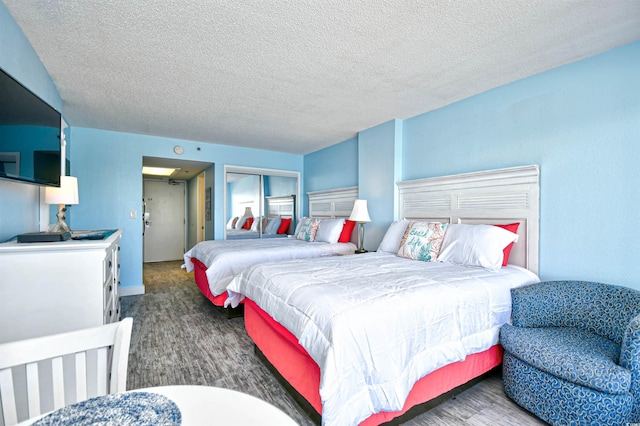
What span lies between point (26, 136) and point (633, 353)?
11.5ft

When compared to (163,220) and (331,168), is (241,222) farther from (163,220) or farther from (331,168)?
(163,220)

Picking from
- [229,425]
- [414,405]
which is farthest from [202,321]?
[229,425]

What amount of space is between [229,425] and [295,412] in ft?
4.38

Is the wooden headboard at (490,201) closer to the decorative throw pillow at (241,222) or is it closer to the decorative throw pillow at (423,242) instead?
the decorative throw pillow at (423,242)

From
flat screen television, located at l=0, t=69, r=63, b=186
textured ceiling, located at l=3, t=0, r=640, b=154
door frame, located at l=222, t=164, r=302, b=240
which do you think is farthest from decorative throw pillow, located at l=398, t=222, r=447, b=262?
door frame, located at l=222, t=164, r=302, b=240

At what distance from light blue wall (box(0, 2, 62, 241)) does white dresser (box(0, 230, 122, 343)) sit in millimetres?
425

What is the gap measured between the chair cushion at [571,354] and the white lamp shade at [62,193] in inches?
139

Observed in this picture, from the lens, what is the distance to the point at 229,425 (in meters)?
0.67

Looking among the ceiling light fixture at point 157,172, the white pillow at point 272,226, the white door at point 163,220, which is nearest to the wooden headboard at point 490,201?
the white pillow at point 272,226

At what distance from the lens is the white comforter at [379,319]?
1.34 meters

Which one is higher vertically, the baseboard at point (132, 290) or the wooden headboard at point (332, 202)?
the wooden headboard at point (332, 202)

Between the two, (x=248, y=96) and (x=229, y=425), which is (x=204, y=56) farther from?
(x=229, y=425)

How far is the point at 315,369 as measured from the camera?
1551 millimetres

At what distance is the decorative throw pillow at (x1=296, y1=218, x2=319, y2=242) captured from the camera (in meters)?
4.56
